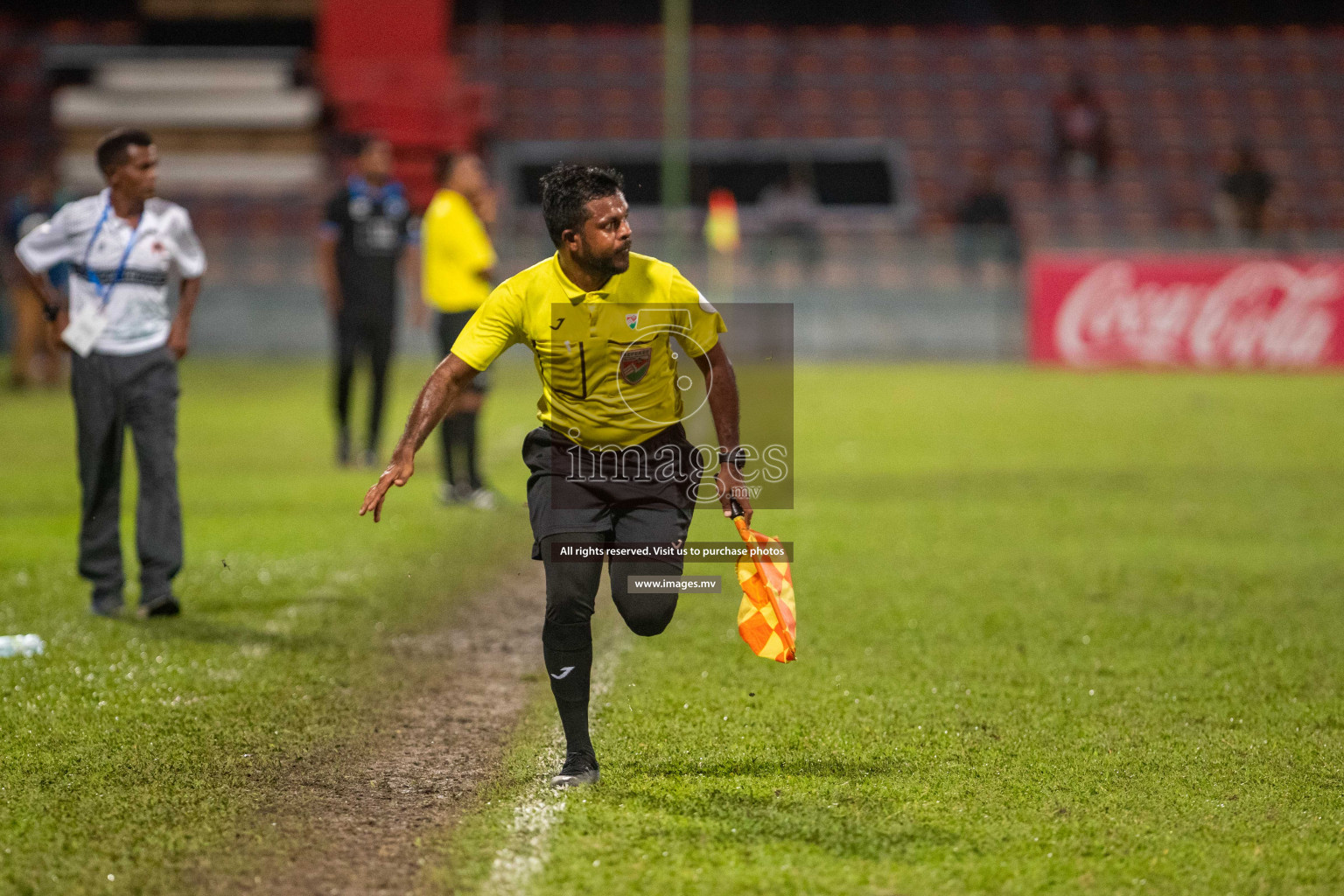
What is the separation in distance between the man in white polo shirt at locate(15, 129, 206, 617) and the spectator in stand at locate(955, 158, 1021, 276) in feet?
53.7

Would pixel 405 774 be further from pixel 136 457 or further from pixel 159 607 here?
pixel 136 457

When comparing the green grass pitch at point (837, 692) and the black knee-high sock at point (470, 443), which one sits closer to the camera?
the green grass pitch at point (837, 692)

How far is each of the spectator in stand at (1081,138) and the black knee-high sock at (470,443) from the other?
19.6m

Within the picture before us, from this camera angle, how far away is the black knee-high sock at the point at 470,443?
9.89 metres

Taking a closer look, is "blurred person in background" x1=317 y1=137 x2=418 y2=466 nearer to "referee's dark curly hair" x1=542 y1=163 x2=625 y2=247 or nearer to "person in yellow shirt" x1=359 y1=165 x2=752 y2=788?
"person in yellow shirt" x1=359 y1=165 x2=752 y2=788

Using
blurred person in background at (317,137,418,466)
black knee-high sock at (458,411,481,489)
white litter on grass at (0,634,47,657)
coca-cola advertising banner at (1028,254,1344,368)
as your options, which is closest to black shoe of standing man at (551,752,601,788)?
white litter on grass at (0,634,47,657)

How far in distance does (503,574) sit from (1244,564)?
3.98 meters

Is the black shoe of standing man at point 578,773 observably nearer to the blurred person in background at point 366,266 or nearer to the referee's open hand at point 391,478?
the referee's open hand at point 391,478

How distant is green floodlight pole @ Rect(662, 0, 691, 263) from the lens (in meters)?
21.6

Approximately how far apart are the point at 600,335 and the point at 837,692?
186 cm

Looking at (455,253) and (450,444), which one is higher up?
(455,253)

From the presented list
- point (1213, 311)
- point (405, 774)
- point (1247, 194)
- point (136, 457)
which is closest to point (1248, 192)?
point (1247, 194)

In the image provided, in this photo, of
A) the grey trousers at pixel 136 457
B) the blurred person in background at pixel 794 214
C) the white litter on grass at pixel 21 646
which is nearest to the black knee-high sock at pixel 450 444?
the grey trousers at pixel 136 457

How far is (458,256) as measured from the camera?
32.1ft
